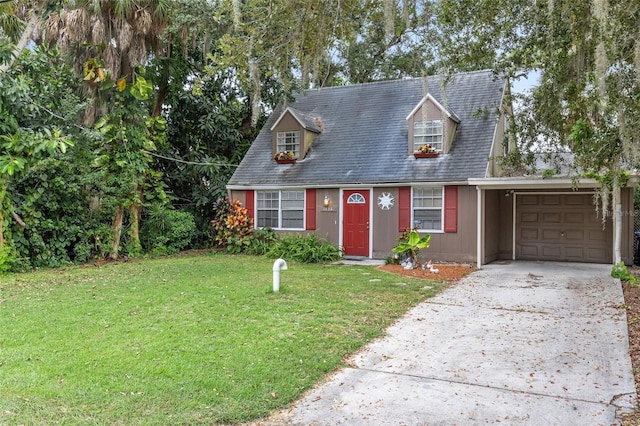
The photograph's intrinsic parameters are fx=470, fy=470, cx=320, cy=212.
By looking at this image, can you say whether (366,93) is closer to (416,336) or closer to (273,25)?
(273,25)

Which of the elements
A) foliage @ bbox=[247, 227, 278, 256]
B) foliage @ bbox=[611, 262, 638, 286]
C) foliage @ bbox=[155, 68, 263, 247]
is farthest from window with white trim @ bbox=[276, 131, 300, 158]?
foliage @ bbox=[611, 262, 638, 286]

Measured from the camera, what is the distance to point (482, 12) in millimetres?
6211

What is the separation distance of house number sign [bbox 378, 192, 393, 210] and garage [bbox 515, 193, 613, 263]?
11.2ft

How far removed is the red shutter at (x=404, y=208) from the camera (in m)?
11.8

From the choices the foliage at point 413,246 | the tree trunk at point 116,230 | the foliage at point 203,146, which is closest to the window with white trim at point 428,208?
the foliage at point 413,246

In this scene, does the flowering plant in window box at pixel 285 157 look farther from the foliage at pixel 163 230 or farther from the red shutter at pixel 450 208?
the red shutter at pixel 450 208

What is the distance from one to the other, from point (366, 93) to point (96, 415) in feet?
42.0

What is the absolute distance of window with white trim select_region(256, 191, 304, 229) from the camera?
13305 mm

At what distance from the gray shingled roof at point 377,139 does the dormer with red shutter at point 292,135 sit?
0.23 meters

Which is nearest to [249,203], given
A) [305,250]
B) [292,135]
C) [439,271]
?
[292,135]

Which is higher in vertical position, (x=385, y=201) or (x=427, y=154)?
(x=427, y=154)

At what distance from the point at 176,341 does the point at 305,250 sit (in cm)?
727

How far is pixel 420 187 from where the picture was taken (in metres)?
11.7

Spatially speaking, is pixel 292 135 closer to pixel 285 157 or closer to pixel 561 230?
pixel 285 157
